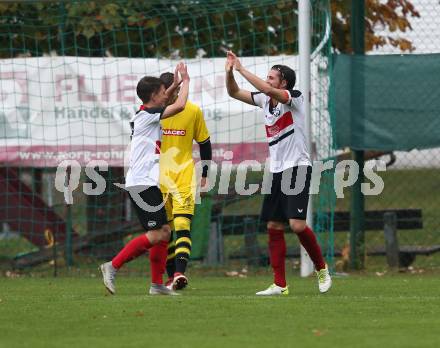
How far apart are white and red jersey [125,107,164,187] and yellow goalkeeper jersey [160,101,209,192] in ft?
3.98

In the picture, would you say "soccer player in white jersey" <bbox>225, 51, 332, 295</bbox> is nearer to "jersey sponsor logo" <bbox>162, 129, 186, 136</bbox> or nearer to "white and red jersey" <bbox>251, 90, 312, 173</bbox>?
"white and red jersey" <bbox>251, 90, 312, 173</bbox>

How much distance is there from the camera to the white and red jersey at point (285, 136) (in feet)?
33.4

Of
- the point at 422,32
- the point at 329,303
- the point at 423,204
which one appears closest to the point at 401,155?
the point at 422,32

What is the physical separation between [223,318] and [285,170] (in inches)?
95.3

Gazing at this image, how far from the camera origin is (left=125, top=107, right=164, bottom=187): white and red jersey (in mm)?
9977

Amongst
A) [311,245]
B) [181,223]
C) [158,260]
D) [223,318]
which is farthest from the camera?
[181,223]

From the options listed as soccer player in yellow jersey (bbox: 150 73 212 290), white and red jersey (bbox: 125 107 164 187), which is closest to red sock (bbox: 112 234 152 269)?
white and red jersey (bbox: 125 107 164 187)

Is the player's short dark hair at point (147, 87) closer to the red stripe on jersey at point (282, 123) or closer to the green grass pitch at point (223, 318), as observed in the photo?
the red stripe on jersey at point (282, 123)

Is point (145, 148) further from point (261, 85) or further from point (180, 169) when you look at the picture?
point (180, 169)

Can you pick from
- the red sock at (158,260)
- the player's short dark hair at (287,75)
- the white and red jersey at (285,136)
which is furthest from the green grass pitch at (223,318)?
the player's short dark hair at (287,75)

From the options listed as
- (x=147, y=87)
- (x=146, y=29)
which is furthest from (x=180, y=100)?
(x=146, y=29)

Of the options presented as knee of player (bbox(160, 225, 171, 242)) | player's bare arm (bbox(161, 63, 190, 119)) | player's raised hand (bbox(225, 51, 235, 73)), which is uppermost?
player's raised hand (bbox(225, 51, 235, 73))

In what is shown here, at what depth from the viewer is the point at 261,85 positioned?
9641 millimetres

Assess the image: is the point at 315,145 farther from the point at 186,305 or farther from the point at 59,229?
the point at 186,305
